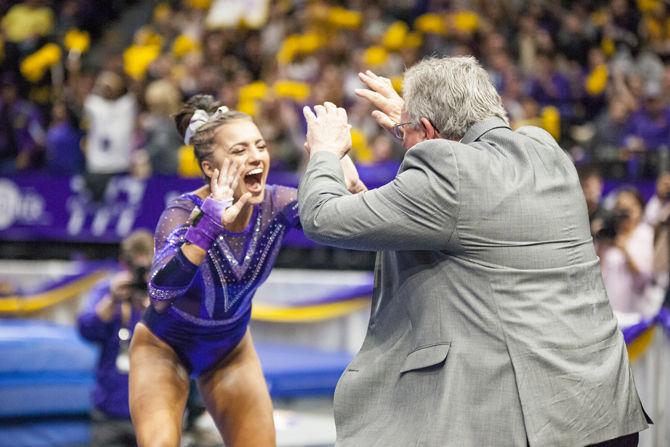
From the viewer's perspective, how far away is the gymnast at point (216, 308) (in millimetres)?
3729

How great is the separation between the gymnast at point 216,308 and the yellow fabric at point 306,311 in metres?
4.06

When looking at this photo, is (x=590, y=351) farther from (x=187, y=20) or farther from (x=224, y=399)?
(x=187, y=20)

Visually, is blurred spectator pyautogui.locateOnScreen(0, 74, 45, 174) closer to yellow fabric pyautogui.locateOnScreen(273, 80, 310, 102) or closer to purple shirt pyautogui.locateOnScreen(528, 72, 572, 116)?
yellow fabric pyautogui.locateOnScreen(273, 80, 310, 102)

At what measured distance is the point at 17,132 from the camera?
12.9 m

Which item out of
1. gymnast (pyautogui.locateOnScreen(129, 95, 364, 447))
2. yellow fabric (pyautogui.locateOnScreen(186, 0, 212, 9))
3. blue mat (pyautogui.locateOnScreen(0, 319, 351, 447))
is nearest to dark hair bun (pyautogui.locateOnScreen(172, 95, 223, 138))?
gymnast (pyautogui.locateOnScreen(129, 95, 364, 447))

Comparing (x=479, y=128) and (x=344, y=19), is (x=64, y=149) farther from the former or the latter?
(x=479, y=128)

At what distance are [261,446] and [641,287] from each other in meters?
3.52

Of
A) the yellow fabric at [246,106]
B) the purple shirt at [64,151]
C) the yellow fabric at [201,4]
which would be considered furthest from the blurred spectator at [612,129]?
the yellow fabric at [201,4]

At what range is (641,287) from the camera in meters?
6.48

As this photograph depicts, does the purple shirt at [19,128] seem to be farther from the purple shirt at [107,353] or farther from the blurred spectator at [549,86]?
the purple shirt at [107,353]

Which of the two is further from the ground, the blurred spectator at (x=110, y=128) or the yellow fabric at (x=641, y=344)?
the blurred spectator at (x=110, y=128)

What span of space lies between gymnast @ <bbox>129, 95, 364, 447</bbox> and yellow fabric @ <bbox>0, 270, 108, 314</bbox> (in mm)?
6058

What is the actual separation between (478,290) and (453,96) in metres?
0.55

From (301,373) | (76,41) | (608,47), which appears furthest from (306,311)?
(76,41)
